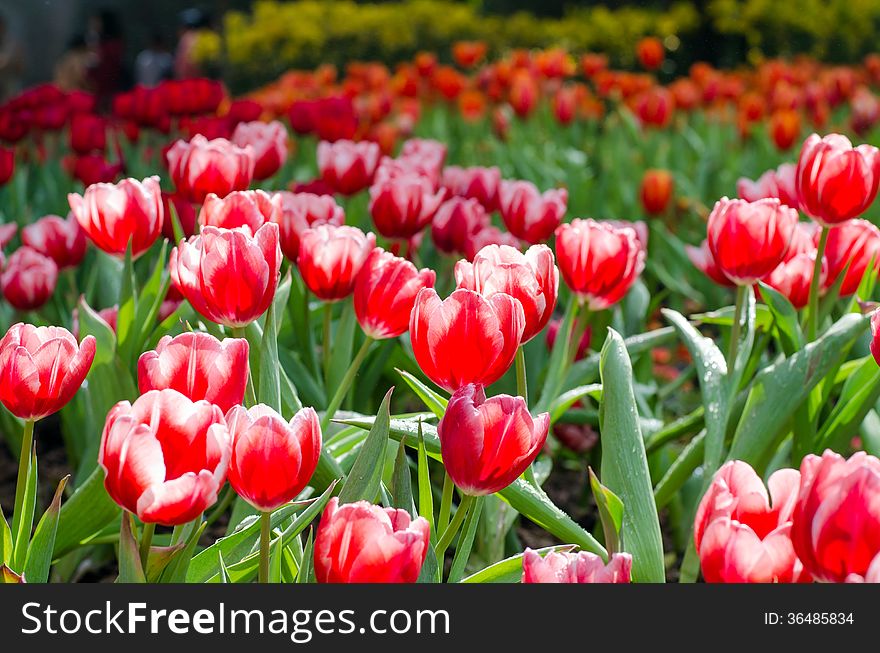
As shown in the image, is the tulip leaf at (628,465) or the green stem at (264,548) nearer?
the green stem at (264,548)

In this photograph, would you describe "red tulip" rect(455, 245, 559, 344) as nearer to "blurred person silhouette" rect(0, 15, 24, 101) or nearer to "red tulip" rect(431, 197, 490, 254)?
"red tulip" rect(431, 197, 490, 254)

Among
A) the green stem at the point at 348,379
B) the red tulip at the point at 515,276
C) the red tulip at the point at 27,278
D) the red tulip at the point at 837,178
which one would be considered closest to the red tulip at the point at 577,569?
the red tulip at the point at 515,276

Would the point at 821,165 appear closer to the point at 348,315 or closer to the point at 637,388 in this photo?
the point at 637,388

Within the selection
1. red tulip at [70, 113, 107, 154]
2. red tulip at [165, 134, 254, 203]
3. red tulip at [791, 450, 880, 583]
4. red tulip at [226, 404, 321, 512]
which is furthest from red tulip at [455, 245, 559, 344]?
red tulip at [70, 113, 107, 154]

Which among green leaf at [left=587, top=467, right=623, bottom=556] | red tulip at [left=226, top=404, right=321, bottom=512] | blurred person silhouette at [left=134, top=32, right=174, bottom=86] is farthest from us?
blurred person silhouette at [left=134, top=32, right=174, bottom=86]

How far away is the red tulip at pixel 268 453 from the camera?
0.93m

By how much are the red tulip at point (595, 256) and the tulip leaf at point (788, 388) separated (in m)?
0.26

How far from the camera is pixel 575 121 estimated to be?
5.31 m

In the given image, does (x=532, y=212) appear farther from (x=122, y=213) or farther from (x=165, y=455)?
(x=165, y=455)

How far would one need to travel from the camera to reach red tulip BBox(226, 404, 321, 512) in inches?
36.5

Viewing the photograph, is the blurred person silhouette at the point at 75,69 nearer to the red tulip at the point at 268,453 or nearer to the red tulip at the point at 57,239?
the red tulip at the point at 57,239

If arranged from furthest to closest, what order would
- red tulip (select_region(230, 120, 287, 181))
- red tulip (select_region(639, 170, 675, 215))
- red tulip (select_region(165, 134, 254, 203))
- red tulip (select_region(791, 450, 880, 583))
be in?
red tulip (select_region(639, 170, 675, 215)) → red tulip (select_region(230, 120, 287, 181)) → red tulip (select_region(165, 134, 254, 203)) → red tulip (select_region(791, 450, 880, 583))

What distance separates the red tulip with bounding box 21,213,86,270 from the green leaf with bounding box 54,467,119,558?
722mm
